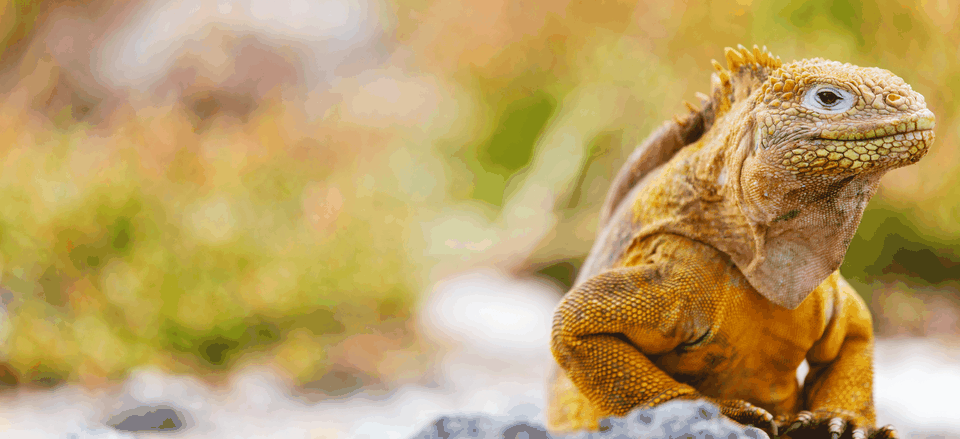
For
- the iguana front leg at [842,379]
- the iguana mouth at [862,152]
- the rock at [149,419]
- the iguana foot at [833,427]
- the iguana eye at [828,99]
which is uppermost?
the rock at [149,419]

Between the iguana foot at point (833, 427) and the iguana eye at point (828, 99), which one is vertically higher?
the iguana eye at point (828, 99)

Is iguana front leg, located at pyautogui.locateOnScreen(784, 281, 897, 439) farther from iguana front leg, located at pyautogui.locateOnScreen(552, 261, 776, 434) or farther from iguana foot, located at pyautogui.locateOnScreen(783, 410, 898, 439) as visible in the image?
iguana front leg, located at pyautogui.locateOnScreen(552, 261, 776, 434)

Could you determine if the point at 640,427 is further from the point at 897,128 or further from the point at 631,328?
the point at 897,128

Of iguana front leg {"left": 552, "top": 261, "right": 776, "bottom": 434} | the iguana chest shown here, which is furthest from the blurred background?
iguana front leg {"left": 552, "top": 261, "right": 776, "bottom": 434}

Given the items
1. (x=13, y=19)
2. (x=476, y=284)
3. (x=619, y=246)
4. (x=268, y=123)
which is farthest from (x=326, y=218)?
(x=619, y=246)

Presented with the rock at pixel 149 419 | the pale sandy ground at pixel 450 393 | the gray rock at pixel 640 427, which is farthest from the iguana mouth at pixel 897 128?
the rock at pixel 149 419

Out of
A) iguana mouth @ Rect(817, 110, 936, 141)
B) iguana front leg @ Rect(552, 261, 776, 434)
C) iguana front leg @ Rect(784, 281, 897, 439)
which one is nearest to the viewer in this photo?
iguana mouth @ Rect(817, 110, 936, 141)

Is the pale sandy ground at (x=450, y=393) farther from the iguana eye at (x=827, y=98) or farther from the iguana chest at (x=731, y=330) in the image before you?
the iguana eye at (x=827, y=98)
